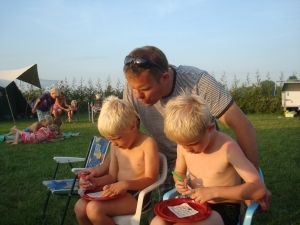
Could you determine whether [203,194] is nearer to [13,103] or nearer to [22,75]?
[22,75]

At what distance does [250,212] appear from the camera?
2098mm

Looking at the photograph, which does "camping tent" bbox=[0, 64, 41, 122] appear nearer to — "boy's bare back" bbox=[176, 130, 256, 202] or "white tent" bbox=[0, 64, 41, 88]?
"white tent" bbox=[0, 64, 41, 88]

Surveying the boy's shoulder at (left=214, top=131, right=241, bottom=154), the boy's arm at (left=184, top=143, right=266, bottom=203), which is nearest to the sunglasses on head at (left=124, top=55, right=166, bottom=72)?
the boy's shoulder at (left=214, top=131, right=241, bottom=154)

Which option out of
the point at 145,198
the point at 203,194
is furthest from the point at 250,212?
the point at 145,198

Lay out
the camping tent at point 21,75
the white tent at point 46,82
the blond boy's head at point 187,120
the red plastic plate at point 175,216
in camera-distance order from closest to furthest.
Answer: the red plastic plate at point 175,216, the blond boy's head at point 187,120, the camping tent at point 21,75, the white tent at point 46,82

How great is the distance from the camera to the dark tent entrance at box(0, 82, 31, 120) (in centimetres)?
1960

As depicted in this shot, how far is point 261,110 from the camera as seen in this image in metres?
20.0

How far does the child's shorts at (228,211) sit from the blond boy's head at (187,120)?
0.48 meters

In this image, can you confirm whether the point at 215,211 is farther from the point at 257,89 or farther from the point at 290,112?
the point at 257,89

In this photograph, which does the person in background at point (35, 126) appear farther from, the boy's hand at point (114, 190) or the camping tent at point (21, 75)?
the boy's hand at point (114, 190)

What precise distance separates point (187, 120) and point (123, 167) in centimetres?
99

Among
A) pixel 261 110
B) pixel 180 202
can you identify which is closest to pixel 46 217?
pixel 180 202

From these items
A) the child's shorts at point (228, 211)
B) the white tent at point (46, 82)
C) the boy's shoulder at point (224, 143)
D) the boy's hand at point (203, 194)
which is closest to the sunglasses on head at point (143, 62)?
the boy's shoulder at point (224, 143)

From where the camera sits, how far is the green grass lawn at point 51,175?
12.4 ft
